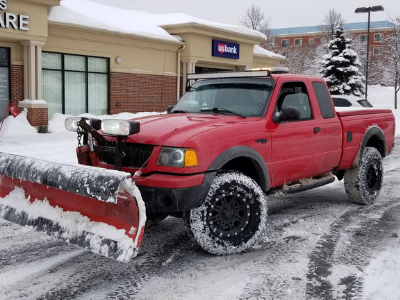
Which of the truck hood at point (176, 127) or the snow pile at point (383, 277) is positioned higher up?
the truck hood at point (176, 127)

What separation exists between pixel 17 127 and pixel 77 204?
1210 cm

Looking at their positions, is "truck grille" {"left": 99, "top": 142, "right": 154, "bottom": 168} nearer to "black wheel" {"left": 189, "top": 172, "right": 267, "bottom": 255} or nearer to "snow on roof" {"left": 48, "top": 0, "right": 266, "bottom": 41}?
"black wheel" {"left": 189, "top": 172, "right": 267, "bottom": 255}

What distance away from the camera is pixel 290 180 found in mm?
5629

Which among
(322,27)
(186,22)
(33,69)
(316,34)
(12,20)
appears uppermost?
(316,34)

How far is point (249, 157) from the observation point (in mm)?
4898

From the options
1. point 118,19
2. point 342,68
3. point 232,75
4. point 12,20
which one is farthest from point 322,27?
point 232,75

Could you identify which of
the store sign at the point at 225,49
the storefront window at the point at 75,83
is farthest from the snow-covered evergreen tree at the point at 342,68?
the storefront window at the point at 75,83

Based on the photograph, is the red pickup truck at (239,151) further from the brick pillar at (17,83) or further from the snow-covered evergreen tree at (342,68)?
the snow-covered evergreen tree at (342,68)

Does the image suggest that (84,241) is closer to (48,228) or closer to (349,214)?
(48,228)

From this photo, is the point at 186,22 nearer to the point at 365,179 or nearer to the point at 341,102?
the point at 341,102

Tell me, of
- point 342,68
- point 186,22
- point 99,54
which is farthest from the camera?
point 342,68

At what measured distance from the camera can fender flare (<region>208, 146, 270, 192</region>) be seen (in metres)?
4.53

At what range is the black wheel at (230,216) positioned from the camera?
4.44m

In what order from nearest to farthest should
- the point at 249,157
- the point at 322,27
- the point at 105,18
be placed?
the point at 249,157 → the point at 105,18 → the point at 322,27
